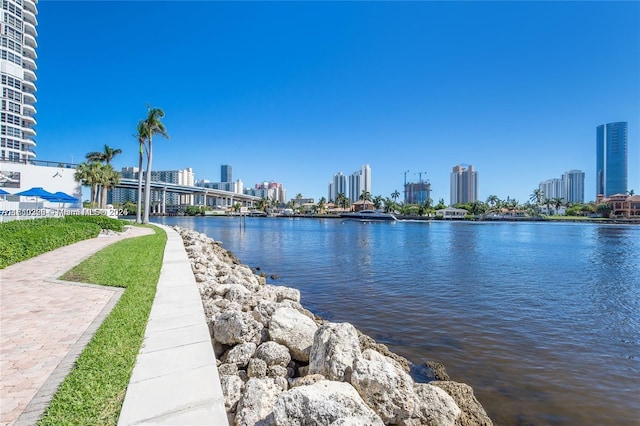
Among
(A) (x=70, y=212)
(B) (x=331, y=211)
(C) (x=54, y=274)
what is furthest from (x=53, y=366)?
(B) (x=331, y=211)

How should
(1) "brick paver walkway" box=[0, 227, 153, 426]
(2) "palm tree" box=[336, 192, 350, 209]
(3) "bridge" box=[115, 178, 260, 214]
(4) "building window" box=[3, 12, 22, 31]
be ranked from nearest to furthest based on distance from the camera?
(1) "brick paver walkway" box=[0, 227, 153, 426] < (4) "building window" box=[3, 12, 22, 31] < (3) "bridge" box=[115, 178, 260, 214] < (2) "palm tree" box=[336, 192, 350, 209]

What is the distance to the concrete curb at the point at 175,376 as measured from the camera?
338 centimetres

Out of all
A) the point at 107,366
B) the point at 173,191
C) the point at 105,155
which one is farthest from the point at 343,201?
the point at 107,366

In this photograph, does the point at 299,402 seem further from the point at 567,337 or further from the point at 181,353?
the point at 567,337

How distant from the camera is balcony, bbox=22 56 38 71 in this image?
186ft

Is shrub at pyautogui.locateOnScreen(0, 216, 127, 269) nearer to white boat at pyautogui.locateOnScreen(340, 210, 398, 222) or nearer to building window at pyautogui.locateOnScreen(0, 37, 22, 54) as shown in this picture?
building window at pyautogui.locateOnScreen(0, 37, 22, 54)

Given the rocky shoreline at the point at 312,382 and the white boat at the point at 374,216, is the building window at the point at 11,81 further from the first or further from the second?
the white boat at the point at 374,216

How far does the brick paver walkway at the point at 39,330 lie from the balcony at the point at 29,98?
67391 millimetres

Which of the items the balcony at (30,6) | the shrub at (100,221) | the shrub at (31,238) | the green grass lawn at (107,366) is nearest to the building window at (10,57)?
the balcony at (30,6)

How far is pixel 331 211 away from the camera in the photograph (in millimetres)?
171250

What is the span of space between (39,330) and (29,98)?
246ft

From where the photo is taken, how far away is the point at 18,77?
54.0 meters

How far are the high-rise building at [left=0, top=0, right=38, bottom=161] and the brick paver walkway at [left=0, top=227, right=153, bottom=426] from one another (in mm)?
60920

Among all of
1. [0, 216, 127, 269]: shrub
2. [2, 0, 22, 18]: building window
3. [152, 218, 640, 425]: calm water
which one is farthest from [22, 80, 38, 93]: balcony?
[152, 218, 640, 425]: calm water
